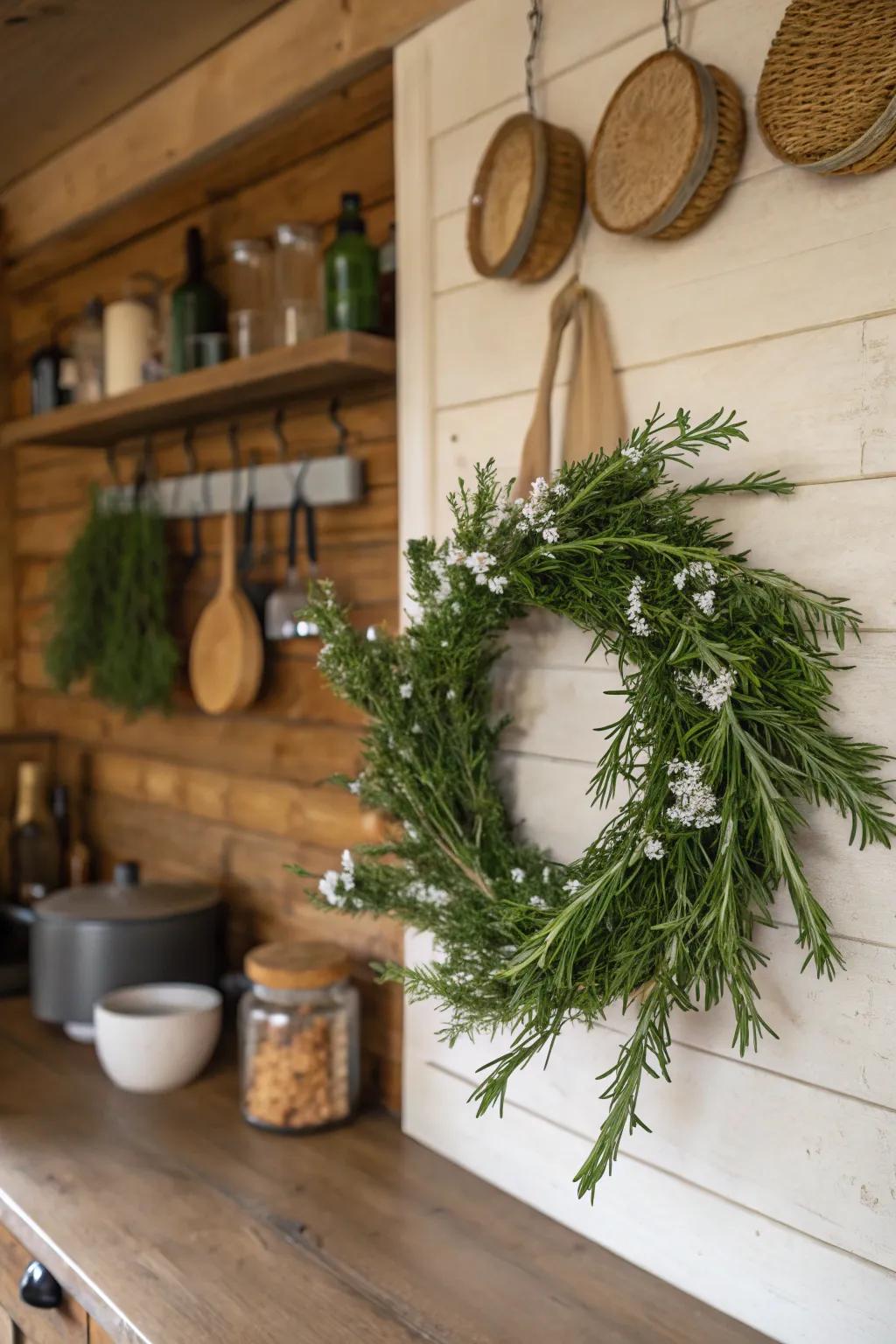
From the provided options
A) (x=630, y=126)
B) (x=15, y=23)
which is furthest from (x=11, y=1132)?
(x=15, y=23)

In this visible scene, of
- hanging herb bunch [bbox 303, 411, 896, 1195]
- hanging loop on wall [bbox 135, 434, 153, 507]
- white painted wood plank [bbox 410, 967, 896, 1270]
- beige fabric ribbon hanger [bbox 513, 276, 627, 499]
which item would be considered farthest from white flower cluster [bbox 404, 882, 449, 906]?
hanging loop on wall [bbox 135, 434, 153, 507]

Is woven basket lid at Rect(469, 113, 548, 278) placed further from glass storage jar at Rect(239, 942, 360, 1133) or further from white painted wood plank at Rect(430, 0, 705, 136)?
glass storage jar at Rect(239, 942, 360, 1133)

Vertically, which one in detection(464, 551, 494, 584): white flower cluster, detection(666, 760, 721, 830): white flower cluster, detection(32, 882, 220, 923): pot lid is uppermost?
detection(464, 551, 494, 584): white flower cluster

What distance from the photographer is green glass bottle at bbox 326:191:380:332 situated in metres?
1.51

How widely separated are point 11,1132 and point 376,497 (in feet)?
3.00

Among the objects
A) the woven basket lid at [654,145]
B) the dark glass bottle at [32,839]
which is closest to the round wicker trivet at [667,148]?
the woven basket lid at [654,145]

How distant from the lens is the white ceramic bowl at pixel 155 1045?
1.57 m

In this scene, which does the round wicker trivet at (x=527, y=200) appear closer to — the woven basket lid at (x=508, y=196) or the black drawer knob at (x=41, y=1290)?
the woven basket lid at (x=508, y=196)

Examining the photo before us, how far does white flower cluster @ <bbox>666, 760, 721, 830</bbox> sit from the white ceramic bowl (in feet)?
2.83

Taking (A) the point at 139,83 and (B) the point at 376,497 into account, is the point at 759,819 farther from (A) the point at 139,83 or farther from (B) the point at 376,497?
(A) the point at 139,83

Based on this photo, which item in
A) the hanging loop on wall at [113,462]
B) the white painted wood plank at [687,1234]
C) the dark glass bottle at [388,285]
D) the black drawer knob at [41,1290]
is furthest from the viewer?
the hanging loop on wall at [113,462]

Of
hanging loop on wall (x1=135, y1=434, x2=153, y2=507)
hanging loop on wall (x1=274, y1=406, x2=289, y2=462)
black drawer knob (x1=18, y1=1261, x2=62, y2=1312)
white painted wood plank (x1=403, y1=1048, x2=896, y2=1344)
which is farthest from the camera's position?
hanging loop on wall (x1=135, y1=434, x2=153, y2=507)

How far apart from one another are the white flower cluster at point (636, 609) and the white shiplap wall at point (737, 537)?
11 cm

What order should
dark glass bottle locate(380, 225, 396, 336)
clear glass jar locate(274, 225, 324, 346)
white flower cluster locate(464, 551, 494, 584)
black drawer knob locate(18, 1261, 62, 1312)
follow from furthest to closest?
clear glass jar locate(274, 225, 324, 346) → dark glass bottle locate(380, 225, 396, 336) → black drawer knob locate(18, 1261, 62, 1312) → white flower cluster locate(464, 551, 494, 584)
